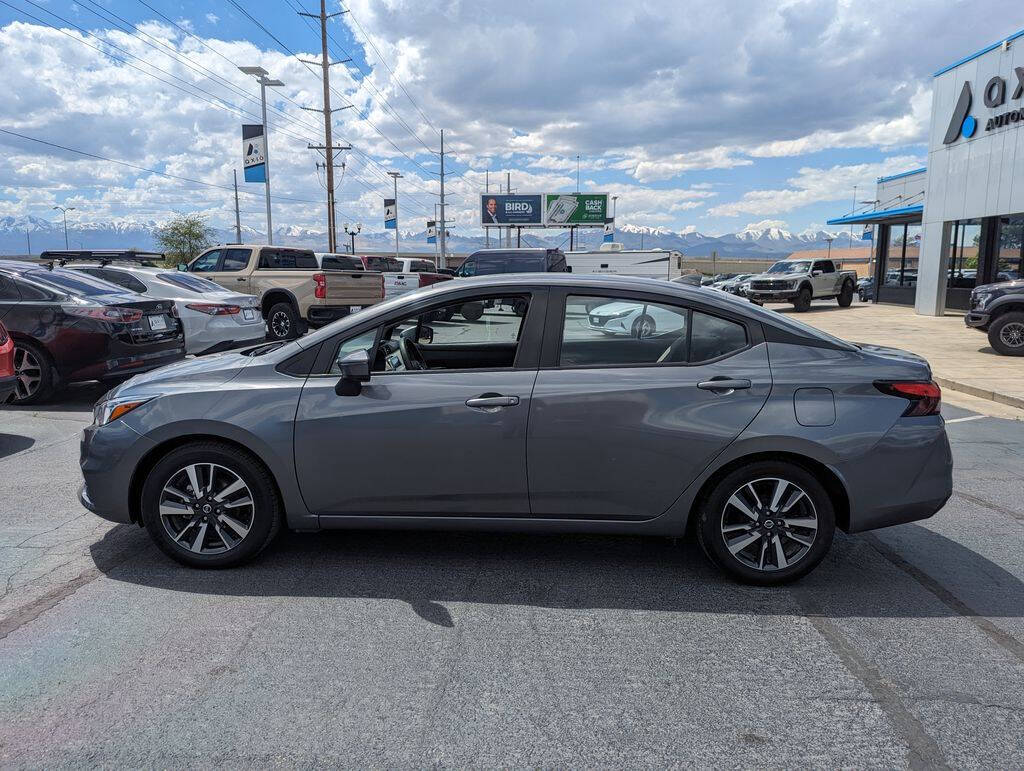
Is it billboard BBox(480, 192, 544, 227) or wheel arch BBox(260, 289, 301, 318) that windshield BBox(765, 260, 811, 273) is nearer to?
wheel arch BBox(260, 289, 301, 318)

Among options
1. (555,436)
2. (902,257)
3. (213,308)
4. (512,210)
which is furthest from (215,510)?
(512,210)

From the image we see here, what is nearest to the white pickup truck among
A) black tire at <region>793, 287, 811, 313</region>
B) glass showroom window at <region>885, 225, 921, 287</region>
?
black tire at <region>793, 287, 811, 313</region>

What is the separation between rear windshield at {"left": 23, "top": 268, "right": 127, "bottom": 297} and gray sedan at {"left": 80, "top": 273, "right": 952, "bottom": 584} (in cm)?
558

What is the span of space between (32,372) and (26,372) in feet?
0.24

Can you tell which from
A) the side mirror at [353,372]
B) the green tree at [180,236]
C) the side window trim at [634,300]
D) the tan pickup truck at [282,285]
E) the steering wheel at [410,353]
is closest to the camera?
the side mirror at [353,372]

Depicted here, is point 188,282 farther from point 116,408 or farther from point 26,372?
point 116,408

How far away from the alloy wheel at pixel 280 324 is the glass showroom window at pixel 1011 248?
62.7 ft

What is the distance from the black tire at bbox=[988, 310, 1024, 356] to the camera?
13.5 metres

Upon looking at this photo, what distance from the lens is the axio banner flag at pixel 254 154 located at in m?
32.9

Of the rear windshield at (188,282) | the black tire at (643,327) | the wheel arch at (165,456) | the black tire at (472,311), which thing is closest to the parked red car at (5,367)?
the wheel arch at (165,456)

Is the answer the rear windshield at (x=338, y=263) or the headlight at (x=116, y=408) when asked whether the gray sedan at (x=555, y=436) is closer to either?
the headlight at (x=116, y=408)

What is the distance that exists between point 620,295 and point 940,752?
7.86 ft

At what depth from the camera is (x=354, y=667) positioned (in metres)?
3.08

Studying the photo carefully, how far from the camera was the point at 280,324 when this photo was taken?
1580cm
